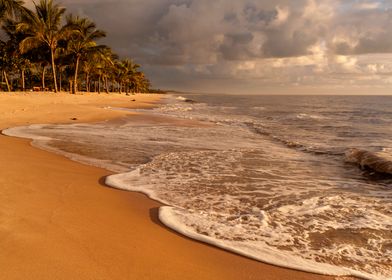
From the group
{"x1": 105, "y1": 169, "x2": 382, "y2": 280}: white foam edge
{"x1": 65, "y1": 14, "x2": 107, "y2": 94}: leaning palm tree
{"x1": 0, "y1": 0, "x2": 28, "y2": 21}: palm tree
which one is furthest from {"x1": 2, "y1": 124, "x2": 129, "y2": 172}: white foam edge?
{"x1": 65, "y1": 14, "x2": 107, "y2": 94}: leaning palm tree

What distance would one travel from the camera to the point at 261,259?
357 cm

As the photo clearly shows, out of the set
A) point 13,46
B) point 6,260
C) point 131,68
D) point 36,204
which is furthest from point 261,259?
point 131,68

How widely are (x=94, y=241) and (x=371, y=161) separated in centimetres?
840

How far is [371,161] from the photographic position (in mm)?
9461

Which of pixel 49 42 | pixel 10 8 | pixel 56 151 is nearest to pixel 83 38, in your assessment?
pixel 49 42

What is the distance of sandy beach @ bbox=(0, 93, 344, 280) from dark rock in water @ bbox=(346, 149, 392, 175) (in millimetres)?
6565

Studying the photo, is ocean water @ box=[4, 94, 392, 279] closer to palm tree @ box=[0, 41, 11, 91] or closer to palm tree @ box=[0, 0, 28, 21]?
palm tree @ box=[0, 0, 28, 21]

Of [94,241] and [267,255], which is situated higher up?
[94,241]

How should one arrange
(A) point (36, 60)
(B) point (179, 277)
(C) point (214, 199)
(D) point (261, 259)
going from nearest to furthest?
1. (B) point (179, 277)
2. (D) point (261, 259)
3. (C) point (214, 199)
4. (A) point (36, 60)

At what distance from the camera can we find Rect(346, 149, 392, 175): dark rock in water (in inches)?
346

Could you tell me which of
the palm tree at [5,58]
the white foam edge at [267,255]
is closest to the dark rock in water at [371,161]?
the white foam edge at [267,255]

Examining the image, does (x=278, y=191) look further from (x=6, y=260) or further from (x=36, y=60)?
(x=36, y=60)

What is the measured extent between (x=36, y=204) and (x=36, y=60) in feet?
150

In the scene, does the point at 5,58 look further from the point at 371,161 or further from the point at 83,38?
the point at 371,161
